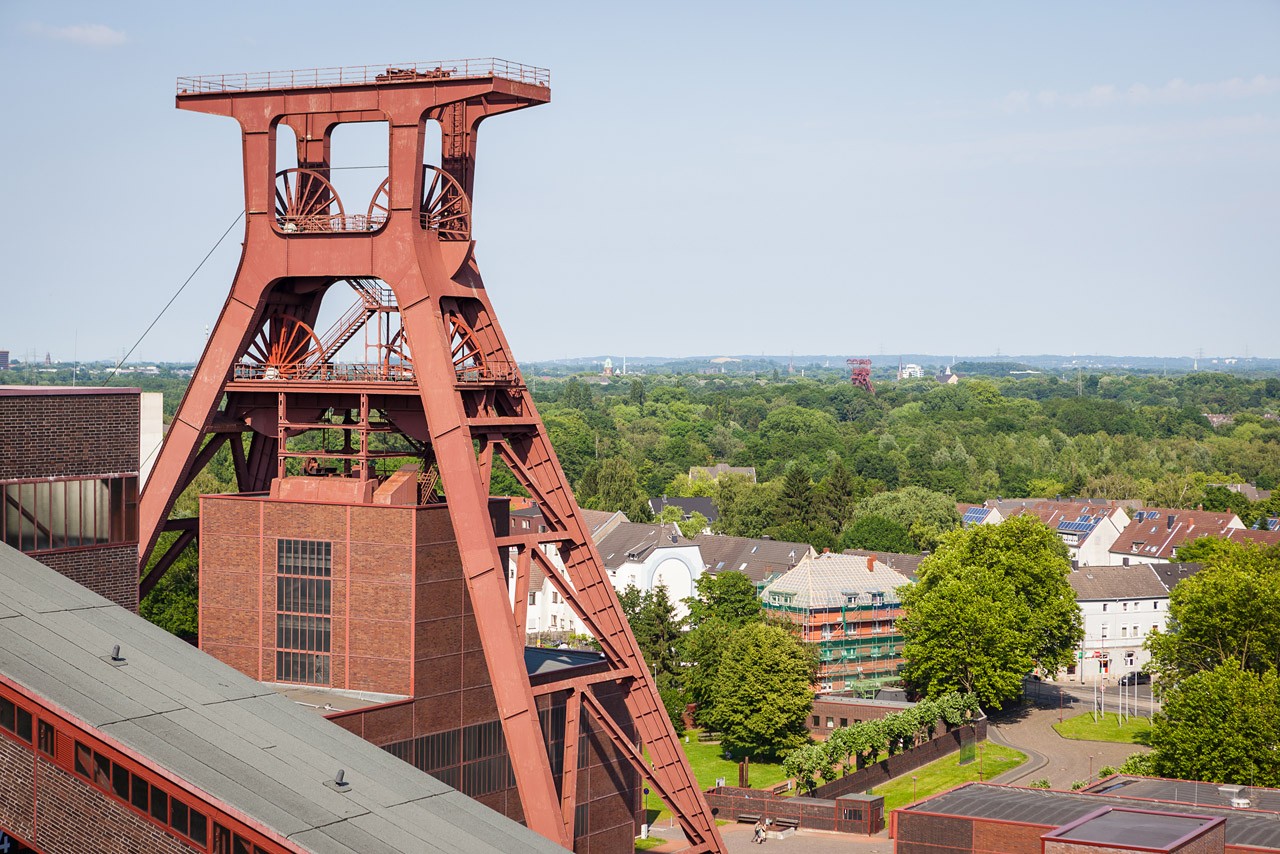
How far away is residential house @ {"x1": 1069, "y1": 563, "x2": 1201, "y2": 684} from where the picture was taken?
10225 cm

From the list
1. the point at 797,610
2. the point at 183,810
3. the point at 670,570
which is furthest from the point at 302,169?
the point at 670,570

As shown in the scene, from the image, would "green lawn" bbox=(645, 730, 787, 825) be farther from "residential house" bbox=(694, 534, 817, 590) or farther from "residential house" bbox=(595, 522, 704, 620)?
"residential house" bbox=(694, 534, 817, 590)

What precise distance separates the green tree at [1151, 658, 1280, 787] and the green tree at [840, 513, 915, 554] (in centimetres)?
5880

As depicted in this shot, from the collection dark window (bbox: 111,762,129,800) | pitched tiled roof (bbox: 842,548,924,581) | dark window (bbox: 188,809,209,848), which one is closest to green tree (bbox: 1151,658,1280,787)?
pitched tiled roof (bbox: 842,548,924,581)

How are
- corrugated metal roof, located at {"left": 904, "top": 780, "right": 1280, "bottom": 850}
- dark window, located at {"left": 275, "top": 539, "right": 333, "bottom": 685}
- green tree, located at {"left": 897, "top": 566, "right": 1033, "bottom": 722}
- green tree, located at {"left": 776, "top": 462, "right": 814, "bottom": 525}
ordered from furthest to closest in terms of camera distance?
green tree, located at {"left": 776, "top": 462, "right": 814, "bottom": 525} < green tree, located at {"left": 897, "top": 566, "right": 1033, "bottom": 722} < corrugated metal roof, located at {"left": 904, "top": 780, "right": 1280, "bottom": 850} < dark window, located at {"left": 275, "top": 539, "right": 333, "bottom": 685}

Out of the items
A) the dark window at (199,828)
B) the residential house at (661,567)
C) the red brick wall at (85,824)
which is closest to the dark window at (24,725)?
the red brick wall at (85,824)

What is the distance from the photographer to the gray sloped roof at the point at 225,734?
2838cm

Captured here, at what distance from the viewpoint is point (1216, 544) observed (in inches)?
4328

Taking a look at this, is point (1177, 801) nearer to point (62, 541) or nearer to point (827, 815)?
point (827, 815)

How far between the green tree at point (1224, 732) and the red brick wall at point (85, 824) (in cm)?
4274

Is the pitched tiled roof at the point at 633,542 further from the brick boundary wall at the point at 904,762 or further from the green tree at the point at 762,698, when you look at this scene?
the brick boundary wall at the point at 904,762

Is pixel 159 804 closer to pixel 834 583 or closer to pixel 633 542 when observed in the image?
pixel 834 583

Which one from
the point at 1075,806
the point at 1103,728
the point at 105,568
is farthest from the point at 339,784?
the point at 1103,728

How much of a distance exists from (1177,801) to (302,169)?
108ft
